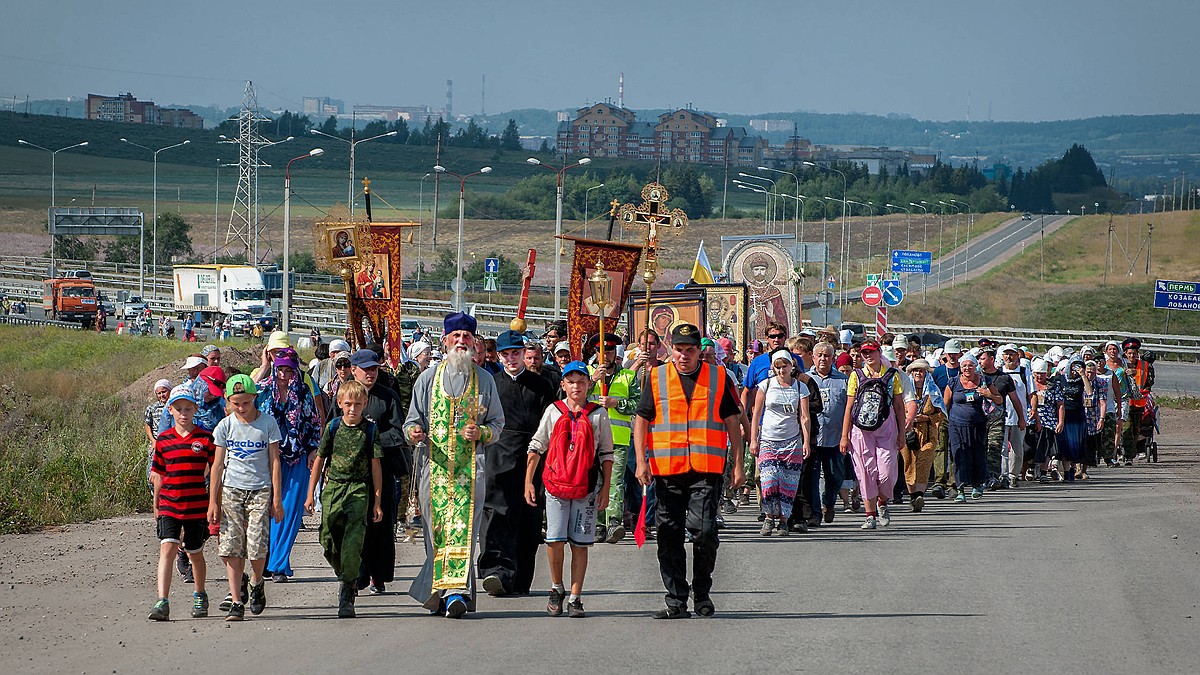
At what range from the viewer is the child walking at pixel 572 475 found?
9.69 m

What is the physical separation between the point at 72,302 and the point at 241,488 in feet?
192

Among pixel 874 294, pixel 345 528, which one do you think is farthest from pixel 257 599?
pixel 874 294

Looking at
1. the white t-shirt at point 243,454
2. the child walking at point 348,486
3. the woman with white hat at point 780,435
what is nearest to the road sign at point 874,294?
the woman with white hat at point 780,435

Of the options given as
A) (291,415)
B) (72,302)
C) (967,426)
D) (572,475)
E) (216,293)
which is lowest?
(967,426)

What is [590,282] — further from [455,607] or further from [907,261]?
[907,261]

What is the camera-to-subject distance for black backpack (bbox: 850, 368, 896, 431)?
14031mm

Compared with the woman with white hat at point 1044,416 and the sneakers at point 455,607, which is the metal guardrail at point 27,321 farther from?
the sneakers at point 455,607

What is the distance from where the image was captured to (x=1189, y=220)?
411 ft

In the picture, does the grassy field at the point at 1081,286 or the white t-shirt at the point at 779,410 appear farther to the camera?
the grassy field at the point at 1081,286

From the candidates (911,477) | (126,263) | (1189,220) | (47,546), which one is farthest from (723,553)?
(1189,220)

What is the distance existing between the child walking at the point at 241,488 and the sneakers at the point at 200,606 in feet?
0.65

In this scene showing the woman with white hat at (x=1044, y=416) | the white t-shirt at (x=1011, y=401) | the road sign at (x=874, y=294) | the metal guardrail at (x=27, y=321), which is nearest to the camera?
the white t-shirt at (x=1011, y=401)

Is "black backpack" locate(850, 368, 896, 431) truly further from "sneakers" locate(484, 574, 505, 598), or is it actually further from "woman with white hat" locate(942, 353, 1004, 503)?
"sneakers" locate(484, 574, 505, 598)

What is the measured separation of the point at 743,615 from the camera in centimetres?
953
